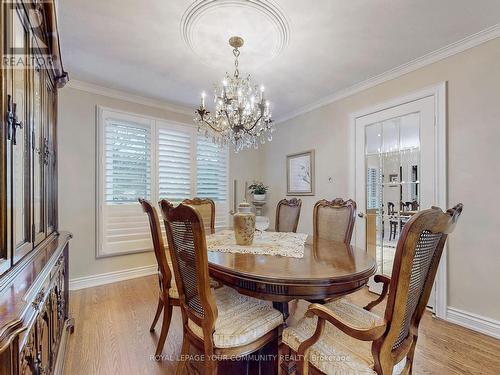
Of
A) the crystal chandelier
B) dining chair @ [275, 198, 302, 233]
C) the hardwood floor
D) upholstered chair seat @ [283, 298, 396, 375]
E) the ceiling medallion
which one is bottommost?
the hardwood floor

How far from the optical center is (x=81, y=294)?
2.89 meters

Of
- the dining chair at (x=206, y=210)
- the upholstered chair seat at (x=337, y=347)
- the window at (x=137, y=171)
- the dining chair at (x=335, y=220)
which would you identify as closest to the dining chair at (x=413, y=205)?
the dining chair at (x=335, y=220)

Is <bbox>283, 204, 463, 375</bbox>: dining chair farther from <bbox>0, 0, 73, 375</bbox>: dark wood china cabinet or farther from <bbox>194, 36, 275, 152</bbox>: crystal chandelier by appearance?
<bbox>194, 36, 275, 152</bbox>: crystal chandelier

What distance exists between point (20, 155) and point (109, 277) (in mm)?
2642

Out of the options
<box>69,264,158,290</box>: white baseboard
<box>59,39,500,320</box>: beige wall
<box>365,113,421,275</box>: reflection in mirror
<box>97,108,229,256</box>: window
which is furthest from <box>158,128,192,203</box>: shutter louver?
<box>365,113,421,275</box>: reflection in mirror

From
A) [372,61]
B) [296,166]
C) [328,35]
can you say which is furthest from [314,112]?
[328,35]

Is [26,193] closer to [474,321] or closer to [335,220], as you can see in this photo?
[335,220]

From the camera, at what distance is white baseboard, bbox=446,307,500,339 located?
2.06 metres

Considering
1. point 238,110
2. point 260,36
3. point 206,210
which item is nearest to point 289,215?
point 206,210

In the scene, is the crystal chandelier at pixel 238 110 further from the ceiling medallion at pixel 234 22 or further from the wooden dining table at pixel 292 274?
the wooden dining table at pixel 292 274

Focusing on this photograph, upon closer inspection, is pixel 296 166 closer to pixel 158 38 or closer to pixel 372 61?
pixel 372 61

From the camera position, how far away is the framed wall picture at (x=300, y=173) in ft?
12.6

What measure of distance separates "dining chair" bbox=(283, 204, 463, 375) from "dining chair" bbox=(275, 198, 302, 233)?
1585mm

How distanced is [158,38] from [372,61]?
2.07 metres
